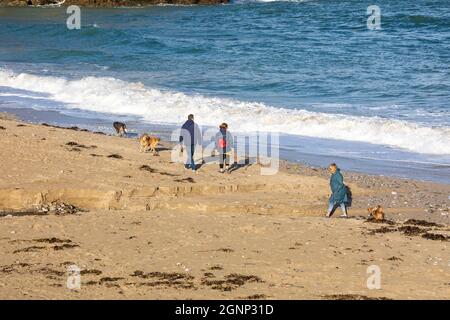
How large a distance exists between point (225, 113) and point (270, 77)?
7848 mm

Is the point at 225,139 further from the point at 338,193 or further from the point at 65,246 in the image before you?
the point at 65,246

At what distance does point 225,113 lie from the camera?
1058 inches

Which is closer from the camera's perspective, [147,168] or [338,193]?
[338,193]

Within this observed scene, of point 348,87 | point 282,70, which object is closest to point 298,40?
point 282,70

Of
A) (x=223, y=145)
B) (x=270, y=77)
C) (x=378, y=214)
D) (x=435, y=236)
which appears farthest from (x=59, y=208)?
(x=270, y=77)

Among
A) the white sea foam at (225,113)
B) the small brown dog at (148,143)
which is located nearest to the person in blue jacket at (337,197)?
the small brown dog at (148,143)

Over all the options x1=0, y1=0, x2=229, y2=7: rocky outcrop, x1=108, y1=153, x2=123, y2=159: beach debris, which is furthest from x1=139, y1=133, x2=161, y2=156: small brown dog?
x1=0, y1=0, x2=229, y2=7: rocky outcrop

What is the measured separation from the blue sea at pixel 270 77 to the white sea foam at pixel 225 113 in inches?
1.7

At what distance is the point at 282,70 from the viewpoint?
35.9 metres

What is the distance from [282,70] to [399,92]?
7041mm

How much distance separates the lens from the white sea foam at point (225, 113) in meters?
23.2

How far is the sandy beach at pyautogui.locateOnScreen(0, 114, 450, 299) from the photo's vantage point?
1094cm

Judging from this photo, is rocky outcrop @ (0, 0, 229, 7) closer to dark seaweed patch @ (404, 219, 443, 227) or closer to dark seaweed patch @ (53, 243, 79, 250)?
dark seaweed patch @ (404, 219, 443, 227)
